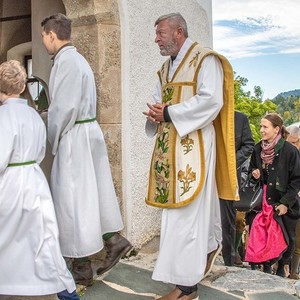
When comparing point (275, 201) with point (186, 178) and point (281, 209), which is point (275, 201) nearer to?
point (281, 209)

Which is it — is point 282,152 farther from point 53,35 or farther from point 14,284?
point 14,284

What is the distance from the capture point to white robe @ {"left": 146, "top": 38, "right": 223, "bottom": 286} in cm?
324

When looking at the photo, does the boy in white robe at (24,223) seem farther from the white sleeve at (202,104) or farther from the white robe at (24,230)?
the white sleeve at (202,104)

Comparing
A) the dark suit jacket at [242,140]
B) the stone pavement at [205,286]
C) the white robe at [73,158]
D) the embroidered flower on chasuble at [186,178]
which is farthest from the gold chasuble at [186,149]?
the dark suit jacket at [242,140]

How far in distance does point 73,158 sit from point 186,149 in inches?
28.7

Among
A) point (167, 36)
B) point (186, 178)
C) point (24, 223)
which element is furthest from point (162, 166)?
point (24, 223)

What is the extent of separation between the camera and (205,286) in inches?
148

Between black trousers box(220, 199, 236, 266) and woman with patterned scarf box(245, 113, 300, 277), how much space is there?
0.42m

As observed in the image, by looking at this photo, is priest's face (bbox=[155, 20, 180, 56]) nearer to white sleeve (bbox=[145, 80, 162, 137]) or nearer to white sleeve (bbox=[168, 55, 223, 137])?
white sleeve (bbox=[168, 55, 223, 137])

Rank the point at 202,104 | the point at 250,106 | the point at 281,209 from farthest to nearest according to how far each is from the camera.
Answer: the point at 250,106
the point at 281,209
the point at 202,104

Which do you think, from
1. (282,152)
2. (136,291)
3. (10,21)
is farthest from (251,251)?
(10,21)

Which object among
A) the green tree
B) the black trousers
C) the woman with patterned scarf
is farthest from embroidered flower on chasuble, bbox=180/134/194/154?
the green tree

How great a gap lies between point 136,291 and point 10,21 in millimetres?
4154

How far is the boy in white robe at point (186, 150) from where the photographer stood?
10.7 ft
